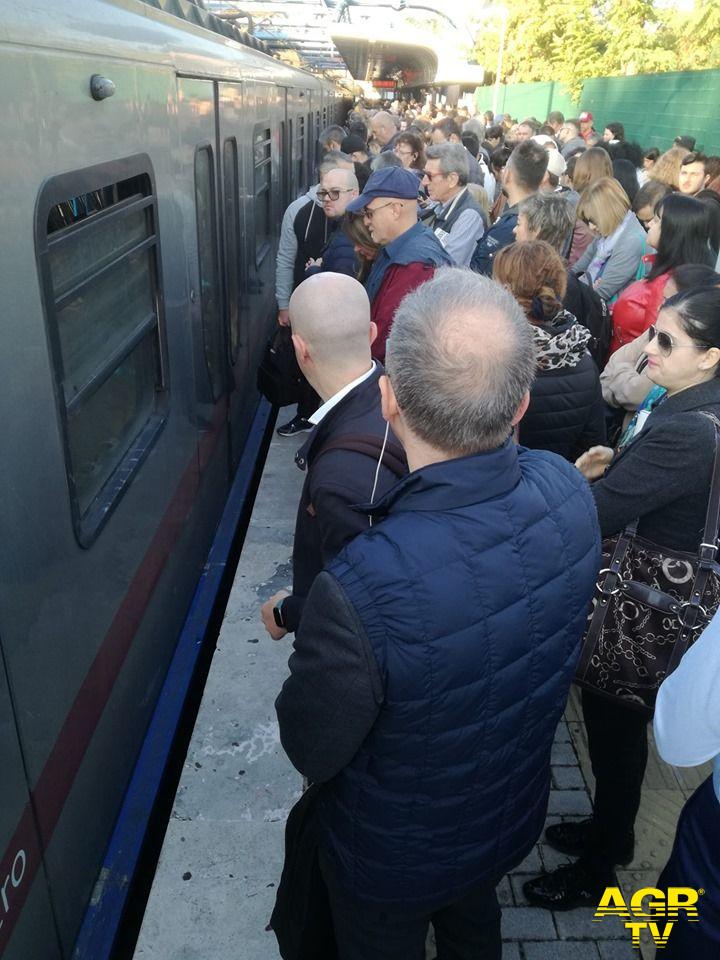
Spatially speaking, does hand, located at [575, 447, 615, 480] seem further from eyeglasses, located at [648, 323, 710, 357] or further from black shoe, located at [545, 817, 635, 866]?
black shoe, located at [545, 817, 635, 866]

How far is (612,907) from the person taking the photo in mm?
2475

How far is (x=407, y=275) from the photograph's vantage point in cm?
354

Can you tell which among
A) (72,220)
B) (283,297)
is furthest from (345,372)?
(283,297)

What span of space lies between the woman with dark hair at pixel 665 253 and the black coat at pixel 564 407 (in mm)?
846

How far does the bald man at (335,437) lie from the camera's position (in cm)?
188

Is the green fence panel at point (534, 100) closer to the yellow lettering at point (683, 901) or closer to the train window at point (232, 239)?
the train window at point (232, 239)

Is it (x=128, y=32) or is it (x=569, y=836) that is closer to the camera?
(x=128, y=32)

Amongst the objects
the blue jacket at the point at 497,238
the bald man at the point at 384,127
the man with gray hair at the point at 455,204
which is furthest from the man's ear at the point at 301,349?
the bald man at the point at 384,127

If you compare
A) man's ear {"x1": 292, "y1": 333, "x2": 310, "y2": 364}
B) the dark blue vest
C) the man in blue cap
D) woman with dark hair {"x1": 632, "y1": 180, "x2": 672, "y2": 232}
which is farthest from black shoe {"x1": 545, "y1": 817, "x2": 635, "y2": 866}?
woman with dark hair {"x1": 632, "y1": 180, "x2": 672, "y2": 232}

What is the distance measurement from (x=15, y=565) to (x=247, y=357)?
3.82 metres

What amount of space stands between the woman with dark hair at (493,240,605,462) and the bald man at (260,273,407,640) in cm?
91

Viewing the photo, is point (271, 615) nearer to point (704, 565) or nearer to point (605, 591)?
point (605, 591)

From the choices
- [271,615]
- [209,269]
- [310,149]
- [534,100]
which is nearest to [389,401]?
[271,615]

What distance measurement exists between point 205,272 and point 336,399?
6.63 feet
